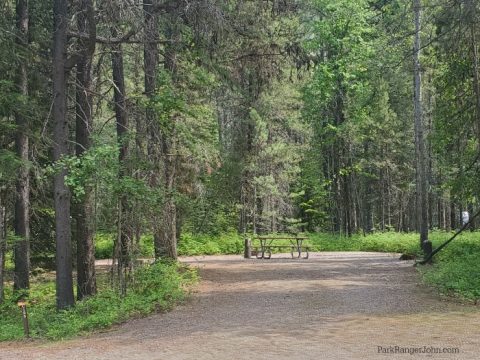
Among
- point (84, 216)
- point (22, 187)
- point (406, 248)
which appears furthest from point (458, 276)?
point (406, 248)

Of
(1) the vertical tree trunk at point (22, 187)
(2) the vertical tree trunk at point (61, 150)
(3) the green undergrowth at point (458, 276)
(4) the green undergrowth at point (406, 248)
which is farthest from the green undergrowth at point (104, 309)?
(3) the green undergrowth at point (458, 276)

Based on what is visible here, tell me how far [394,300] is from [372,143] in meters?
25.4

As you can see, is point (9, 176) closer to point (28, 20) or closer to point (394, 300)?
point (28, 20)

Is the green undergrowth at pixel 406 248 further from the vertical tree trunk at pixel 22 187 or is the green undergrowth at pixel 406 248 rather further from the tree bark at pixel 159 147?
the vertical tree trunk at pixel 22 187

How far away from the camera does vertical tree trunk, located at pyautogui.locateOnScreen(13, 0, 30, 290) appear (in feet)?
43.1

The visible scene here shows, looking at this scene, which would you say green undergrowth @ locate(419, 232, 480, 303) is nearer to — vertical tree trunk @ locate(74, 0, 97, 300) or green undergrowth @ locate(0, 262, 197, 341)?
green undergrowth @ locate(0, 262, 197, 341)

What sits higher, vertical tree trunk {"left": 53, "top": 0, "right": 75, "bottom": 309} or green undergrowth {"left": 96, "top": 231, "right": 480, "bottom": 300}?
vertical tree trunk {"left": 53, "top": 0, "right": 75, "bottom": 309}

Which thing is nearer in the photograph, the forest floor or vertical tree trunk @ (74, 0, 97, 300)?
the forest floor

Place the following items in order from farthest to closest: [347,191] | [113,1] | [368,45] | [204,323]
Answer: [347,191]
[368,45]
[113,1]
[204,323]

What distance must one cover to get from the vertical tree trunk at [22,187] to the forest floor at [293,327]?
5090 mm

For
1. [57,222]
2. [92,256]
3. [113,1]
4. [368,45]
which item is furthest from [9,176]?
[368,45]

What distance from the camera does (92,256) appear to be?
41.2 feet

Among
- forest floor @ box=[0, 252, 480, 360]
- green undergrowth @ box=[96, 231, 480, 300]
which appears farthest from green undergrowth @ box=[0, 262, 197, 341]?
green undergrowth @ box=[96, 231, 480, 300]

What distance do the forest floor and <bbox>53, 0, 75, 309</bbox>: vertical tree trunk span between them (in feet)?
6.84
